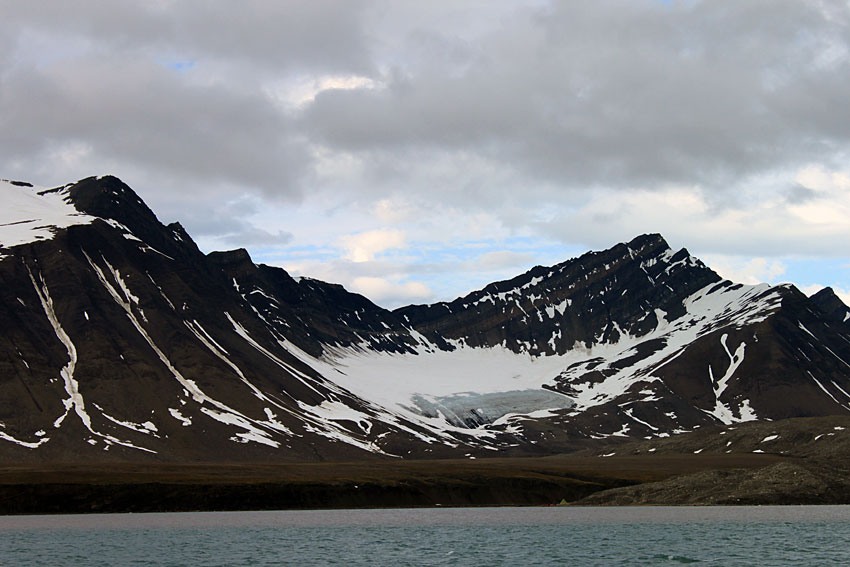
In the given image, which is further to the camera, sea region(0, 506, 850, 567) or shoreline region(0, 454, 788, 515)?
shoreline region(0, 454, 788, 515)

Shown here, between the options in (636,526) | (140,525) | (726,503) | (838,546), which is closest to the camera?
(838,546)

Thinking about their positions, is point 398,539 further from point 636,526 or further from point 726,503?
point 726,503

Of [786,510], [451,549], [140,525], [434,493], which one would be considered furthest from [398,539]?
[434,493]

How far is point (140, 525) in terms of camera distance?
136m

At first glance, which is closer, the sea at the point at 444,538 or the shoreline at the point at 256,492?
the sea at the point at 444,538

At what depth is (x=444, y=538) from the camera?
369 feet

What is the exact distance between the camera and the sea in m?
88.9

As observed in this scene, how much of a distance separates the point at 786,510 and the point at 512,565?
77470 mm

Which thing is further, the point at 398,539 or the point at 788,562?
the point at 398,539

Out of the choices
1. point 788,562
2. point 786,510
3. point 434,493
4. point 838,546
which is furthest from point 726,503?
point 788,562

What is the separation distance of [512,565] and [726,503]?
87385mm

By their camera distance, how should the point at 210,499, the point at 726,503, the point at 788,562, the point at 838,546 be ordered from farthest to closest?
1. the point at 210,499
2. the point at 726,503
3. the point at 838,546
4. the point at 788,562

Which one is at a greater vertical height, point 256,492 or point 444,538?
point 256,492

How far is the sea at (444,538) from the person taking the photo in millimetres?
88875
